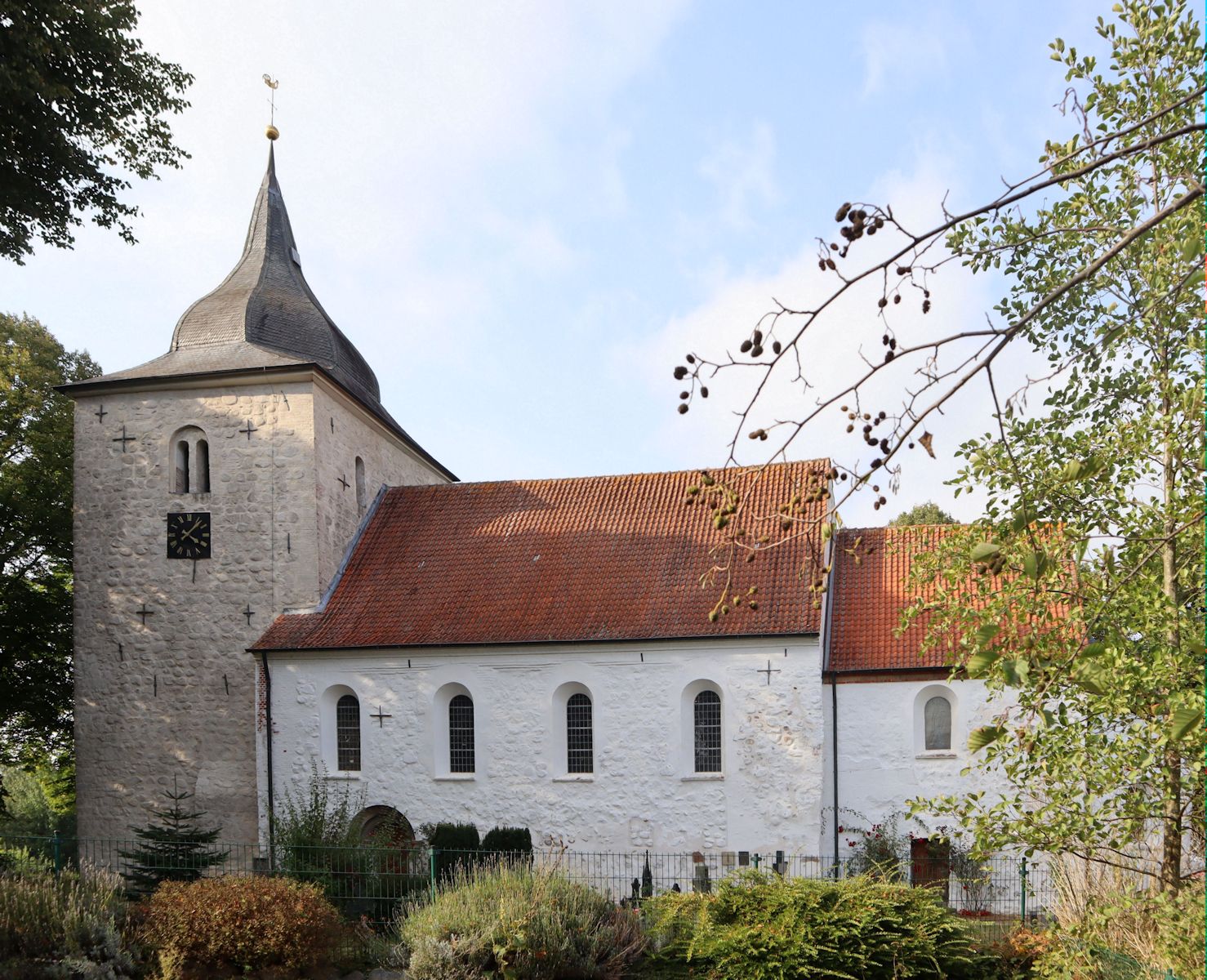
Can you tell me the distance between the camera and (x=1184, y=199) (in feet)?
9.73

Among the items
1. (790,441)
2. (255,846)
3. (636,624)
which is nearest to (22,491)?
(255,846)

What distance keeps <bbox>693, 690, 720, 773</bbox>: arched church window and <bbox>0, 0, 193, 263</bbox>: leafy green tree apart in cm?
1038

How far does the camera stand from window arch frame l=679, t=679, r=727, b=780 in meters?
15.4

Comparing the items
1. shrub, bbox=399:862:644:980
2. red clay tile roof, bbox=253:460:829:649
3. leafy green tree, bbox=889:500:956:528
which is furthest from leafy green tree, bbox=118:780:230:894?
leafy green tree, bbox=889:500:956:528

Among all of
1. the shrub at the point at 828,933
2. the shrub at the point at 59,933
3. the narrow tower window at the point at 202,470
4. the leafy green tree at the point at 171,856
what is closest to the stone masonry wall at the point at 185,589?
the narrow tower window at the point at 202,470

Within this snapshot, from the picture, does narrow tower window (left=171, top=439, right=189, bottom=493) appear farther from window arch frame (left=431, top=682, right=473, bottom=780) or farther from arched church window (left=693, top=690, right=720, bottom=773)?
arched church window (left=693, top=690, right=720, bottom=773)

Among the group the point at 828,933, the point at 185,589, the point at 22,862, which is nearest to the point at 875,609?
the point at 828,933

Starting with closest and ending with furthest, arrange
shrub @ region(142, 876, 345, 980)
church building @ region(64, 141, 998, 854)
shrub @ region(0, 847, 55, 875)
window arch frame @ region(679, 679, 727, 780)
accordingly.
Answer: shrub @ region(142, 876, 345, 980) → shrub @ region(0, 847, 55, 875) → church building @ region(64, 141, 998, 854) → window arch frame @ region(679, 679, 727, 780)

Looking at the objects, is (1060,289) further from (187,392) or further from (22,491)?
(22,491)

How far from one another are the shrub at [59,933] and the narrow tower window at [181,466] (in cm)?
903

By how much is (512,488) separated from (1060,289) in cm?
1678

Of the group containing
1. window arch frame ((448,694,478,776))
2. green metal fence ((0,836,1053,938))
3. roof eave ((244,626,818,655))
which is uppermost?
roof eave ((244,626,818,655))

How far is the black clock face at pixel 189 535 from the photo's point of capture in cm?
1783

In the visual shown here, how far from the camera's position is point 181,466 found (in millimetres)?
18531
